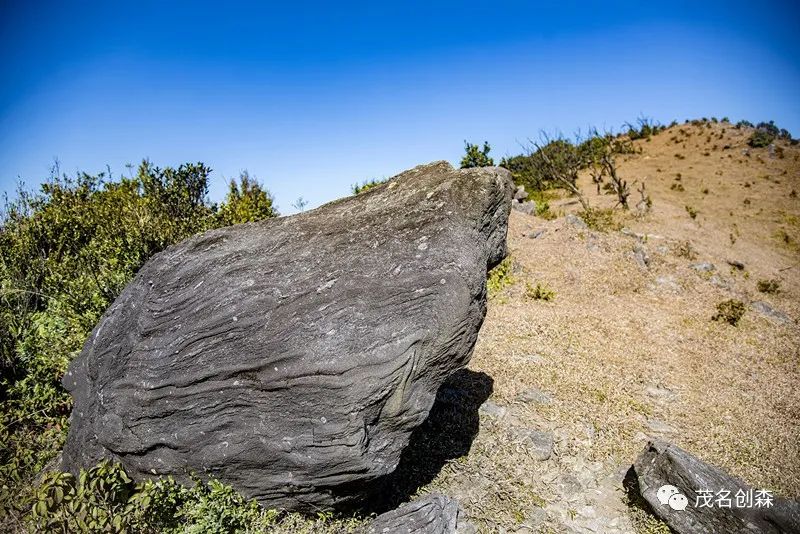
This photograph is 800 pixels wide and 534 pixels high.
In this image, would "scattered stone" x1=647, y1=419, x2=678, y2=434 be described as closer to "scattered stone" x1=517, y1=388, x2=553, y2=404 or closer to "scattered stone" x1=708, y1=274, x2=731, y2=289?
"scattered stone" x1=517, y1=388, x2=553, y2=404

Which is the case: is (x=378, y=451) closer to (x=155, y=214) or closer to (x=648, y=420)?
(x=648, y=420)

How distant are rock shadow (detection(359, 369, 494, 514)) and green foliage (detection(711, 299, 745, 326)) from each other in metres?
12.0

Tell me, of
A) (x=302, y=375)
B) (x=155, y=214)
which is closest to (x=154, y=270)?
(x=302, y=375)

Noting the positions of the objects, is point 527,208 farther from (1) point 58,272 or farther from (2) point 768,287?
(1) point 58,272

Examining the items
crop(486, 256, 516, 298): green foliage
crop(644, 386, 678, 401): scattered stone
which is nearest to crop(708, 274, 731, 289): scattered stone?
crop(486, 256, 516, 298): green foliage

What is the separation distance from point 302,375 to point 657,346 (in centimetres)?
1383

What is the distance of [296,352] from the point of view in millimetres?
6738

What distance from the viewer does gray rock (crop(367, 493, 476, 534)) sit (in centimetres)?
670

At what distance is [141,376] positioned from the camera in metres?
7.27

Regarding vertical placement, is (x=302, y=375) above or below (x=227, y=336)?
below

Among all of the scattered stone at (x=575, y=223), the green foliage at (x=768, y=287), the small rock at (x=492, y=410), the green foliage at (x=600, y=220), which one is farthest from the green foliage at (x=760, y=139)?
the small rock at (x=492, y=410)

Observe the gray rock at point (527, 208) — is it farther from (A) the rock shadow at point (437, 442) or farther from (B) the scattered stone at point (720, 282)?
(A) the rock shadow at point (437, 442)

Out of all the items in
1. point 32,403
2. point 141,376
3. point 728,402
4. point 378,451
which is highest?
point 141,376

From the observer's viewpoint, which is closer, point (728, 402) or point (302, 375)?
point (302, 375)
